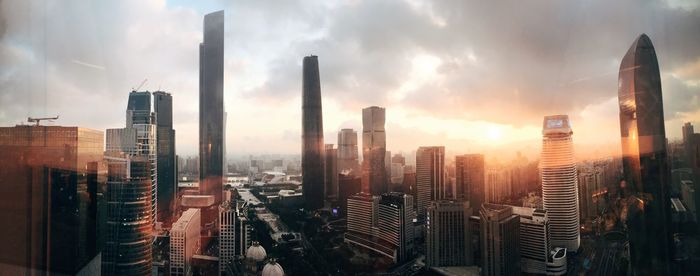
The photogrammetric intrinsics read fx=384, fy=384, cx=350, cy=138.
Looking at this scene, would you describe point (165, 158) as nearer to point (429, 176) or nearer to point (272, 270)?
point (272, 270)

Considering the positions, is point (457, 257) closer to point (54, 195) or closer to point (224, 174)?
point (54, 195)

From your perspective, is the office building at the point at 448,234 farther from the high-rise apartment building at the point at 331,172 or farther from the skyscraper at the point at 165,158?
the skyscraper at the point at 165,158

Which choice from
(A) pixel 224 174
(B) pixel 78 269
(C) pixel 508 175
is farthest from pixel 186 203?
(C) pixel 508 175

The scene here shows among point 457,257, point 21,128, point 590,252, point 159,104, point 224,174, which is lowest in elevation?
point 457,257

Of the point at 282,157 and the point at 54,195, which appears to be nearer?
the point at 54,195

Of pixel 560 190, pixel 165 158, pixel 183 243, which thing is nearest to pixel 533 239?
pixel 560 190

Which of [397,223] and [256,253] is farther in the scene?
[397,223]
